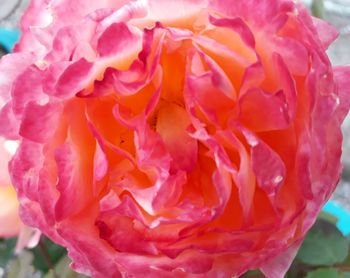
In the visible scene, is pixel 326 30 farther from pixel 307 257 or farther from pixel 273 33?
pixel 307 257

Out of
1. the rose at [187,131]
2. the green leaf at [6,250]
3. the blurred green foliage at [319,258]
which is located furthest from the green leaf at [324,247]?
the green leaf at [6,250]

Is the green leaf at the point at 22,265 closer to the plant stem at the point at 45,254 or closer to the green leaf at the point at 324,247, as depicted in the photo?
the plant stem at the point at 45,254

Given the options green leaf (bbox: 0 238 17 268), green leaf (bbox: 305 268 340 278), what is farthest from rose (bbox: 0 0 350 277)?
green leaf (bbox: 0 238 17 268)

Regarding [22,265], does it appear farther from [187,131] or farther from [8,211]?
[187,131]

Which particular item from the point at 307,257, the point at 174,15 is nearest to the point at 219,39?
the point at 174,15

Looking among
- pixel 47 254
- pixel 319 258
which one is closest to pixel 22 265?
pixel 47 254
